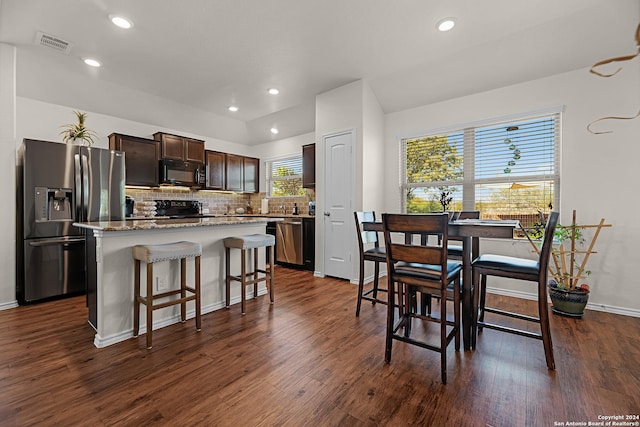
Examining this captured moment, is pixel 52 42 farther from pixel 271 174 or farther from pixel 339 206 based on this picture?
pixel 271 174

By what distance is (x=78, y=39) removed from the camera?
3.07 meters

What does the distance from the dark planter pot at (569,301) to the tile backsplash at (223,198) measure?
3979mm

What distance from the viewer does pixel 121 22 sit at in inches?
110

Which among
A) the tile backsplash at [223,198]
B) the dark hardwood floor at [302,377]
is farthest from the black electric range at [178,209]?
the dark hardwood floor at [302,377]

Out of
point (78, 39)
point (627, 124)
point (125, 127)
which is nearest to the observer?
point (627, 124)

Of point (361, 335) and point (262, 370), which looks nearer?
point (262, 370)

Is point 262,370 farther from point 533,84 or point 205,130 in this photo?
point 205,130

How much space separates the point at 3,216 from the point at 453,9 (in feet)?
16.4

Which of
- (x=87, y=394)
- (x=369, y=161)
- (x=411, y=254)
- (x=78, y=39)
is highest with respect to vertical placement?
(x=78, y=39)

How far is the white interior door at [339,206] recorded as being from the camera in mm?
4129

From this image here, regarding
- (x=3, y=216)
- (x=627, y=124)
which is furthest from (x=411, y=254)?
(x=3, y=216)

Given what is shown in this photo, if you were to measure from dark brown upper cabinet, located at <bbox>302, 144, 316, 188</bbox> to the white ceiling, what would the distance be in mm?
1035

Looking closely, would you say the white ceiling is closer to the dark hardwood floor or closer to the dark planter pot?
the dark planter pot

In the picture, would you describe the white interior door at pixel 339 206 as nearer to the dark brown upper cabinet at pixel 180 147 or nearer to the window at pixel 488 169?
the window at pixel 488 169
